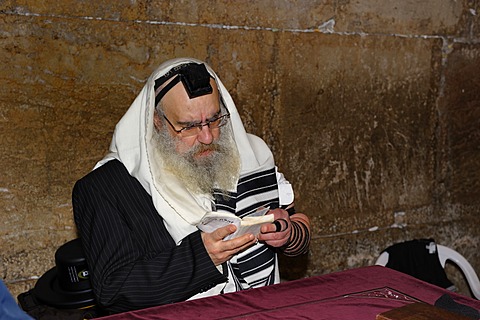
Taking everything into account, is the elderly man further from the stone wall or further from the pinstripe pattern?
the stone wall

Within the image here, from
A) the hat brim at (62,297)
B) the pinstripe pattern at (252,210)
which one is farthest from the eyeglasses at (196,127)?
the hat brim at (62,297)

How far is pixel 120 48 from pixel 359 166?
2.33 metres

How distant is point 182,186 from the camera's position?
10.3ft

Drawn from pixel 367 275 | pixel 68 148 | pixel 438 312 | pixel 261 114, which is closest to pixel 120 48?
pixel 68 148

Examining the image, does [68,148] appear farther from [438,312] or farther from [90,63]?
[438,312]

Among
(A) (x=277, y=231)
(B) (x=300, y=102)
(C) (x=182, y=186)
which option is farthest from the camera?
(B) (x=300, y=102)

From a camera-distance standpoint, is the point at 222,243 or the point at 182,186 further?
the point at 182,186

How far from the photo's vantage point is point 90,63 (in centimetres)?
427

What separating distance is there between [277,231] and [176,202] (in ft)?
1.68

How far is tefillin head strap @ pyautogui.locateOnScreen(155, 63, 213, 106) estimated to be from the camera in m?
3.14

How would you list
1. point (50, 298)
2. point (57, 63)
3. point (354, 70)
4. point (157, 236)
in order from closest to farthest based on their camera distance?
point (157, 236) → point (50, 298) → point (57, 63) → point (354, 70)

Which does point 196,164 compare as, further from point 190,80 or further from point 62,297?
point 62,297

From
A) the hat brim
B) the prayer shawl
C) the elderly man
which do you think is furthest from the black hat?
the prayer shawl

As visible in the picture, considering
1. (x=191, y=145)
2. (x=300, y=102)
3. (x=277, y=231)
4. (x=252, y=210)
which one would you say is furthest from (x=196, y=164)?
(x=300, y=102)
